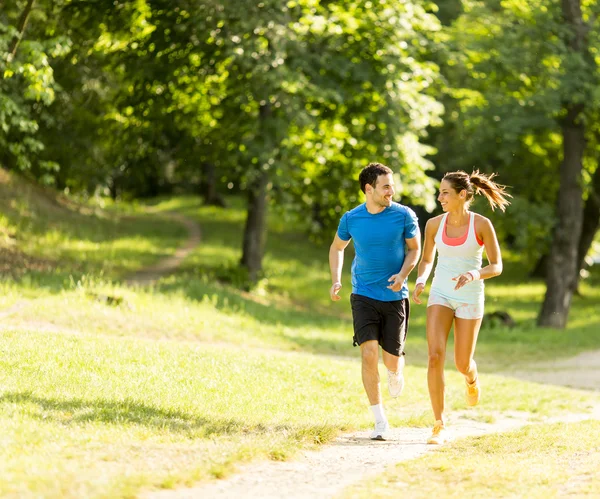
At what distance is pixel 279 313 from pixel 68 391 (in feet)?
38.8

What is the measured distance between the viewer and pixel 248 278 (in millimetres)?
23250

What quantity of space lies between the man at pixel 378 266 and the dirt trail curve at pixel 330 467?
0.44m

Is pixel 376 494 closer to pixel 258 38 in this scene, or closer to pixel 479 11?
pixel 258 38

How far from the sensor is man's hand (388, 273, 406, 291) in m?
8.45

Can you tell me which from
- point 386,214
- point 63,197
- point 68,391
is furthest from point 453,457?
point 63,197

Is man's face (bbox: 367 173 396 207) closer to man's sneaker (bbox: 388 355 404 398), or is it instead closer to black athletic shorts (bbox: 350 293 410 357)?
black athletic shorts (bbox: 350 293 410 357)

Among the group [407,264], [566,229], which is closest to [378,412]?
[407,264]

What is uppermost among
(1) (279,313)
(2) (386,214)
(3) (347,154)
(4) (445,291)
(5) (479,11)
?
(5) (479,11)

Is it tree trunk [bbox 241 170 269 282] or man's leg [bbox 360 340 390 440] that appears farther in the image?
tree trunk [bbox 241 170 269 282]

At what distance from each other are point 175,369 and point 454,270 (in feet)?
11.9

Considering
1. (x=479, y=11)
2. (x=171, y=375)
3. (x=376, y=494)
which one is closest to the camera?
(x=376, y=494)

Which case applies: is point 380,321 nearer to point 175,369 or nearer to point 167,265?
point 175,369

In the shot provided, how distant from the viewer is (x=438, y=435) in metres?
8.67

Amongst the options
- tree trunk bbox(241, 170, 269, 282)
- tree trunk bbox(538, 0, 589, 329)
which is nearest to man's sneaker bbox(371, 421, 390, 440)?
tree trunk bbox(241, 170, 269, 282)
